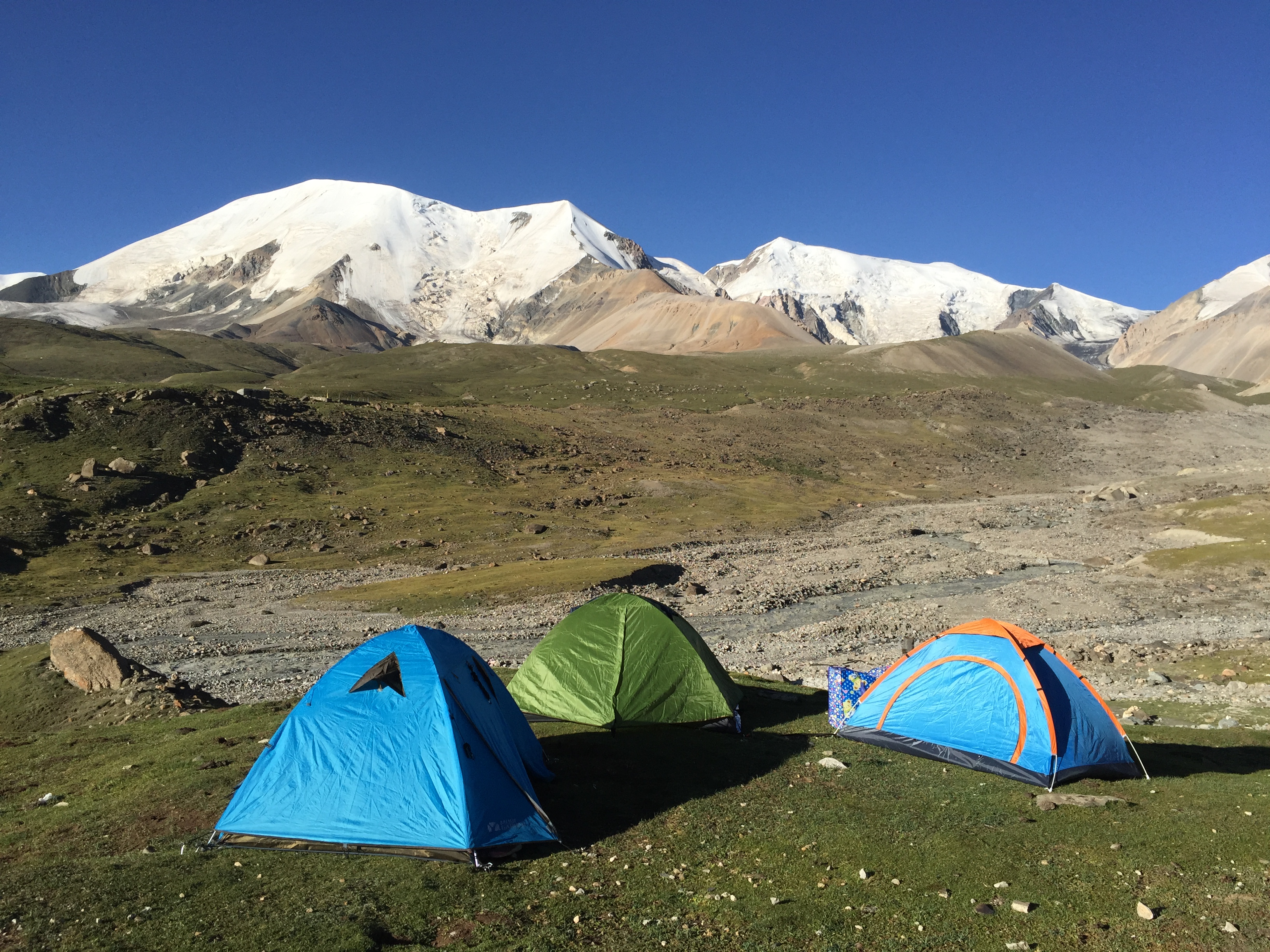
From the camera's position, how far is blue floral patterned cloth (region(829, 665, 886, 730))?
18703 mm

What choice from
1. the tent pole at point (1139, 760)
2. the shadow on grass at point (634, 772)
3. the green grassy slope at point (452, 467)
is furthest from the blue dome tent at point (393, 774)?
the green grassy slope at point (452, 467)

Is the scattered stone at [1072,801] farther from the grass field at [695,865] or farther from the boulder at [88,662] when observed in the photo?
the boulder at [88,662]

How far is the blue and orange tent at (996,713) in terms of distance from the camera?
1580 cm

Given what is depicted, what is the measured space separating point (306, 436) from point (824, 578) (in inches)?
2040

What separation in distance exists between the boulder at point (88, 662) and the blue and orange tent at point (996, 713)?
1885 cm

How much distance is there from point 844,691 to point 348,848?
11285 millimetres

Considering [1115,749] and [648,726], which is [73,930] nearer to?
[648,726]

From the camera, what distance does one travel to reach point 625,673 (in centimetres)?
1877

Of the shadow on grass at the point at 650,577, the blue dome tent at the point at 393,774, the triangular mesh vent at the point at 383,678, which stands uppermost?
the triangular mesh vent at the point at 383,678

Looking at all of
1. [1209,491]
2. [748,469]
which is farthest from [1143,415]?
[748,469]

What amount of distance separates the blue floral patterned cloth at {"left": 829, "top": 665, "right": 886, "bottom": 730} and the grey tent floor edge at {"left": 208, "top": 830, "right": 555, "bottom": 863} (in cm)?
880

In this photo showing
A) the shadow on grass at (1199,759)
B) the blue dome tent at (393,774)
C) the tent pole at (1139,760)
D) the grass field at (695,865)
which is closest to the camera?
the grass field at (695,865)

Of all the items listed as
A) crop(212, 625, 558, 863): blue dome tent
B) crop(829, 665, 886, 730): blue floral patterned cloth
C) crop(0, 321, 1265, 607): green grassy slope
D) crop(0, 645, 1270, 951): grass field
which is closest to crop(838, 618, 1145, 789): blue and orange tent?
crop(829, 665, 886, 730): blue floral patterned cloth

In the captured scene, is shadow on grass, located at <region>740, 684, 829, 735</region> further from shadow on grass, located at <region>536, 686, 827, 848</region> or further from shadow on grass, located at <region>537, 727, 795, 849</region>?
shadow on grass, located at <region>537, 727, 795, 849</region>
